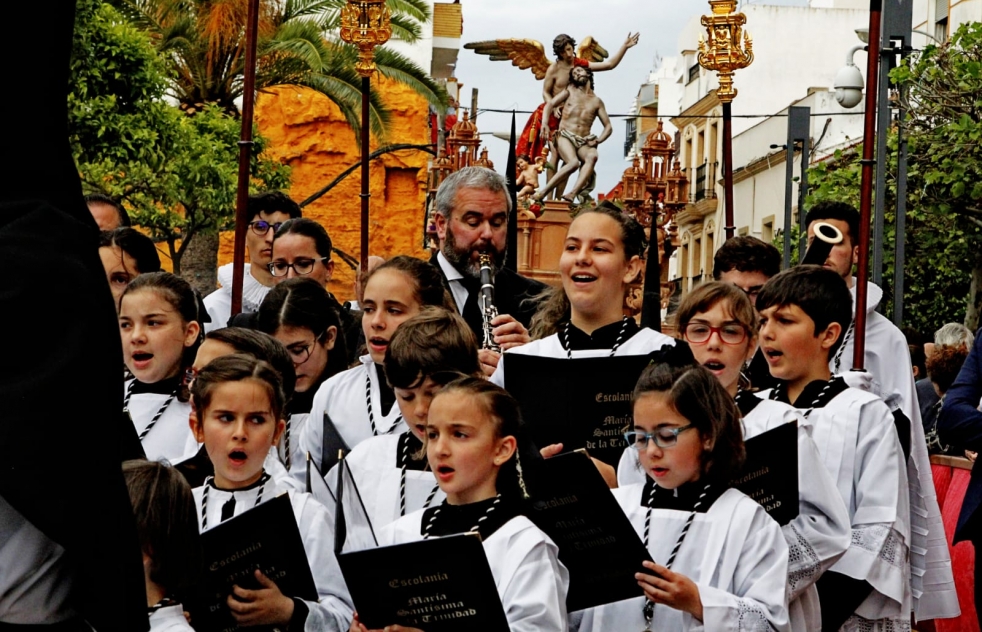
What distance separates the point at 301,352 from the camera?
628cm

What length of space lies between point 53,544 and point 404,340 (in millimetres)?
2345

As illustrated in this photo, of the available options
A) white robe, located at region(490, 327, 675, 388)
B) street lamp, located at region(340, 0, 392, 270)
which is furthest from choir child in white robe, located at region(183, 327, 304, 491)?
street lamp, located at region(340, 0, 392, 270)

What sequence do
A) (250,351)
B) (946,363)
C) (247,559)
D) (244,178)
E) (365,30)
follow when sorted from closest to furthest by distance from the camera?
(247,559) → (250,351) → (244,178) → (365,30) → (946,363)

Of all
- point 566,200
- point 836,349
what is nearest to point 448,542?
point 836,349

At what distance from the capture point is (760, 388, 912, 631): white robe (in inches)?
218

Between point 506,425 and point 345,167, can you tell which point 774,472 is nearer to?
point 506,425

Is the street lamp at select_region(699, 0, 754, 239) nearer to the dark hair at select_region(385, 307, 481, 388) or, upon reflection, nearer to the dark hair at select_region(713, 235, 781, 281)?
the dark hair at select_region(713, 235, 781, 281)

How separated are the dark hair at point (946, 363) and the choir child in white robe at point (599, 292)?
4627 millimetres

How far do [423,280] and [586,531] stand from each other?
177 cm

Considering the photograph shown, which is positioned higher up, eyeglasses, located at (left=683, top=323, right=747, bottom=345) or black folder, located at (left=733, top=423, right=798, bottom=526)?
eyeglasses, located at (left=683, top=323, right=747, bottom=345)

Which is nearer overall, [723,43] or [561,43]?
[723,43]

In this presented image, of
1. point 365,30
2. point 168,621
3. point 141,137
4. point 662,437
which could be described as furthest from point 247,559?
point 141,137

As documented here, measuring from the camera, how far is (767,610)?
4594mm

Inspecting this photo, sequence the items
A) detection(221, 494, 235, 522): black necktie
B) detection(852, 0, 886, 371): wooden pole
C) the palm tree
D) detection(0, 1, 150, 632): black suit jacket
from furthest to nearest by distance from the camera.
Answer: the palm tree, detection(852, 0, 886, 371): wooden pole, detection(221, 494, 235, 522): black necktie, detection(0, 1, 150, 632): black suit jacket
